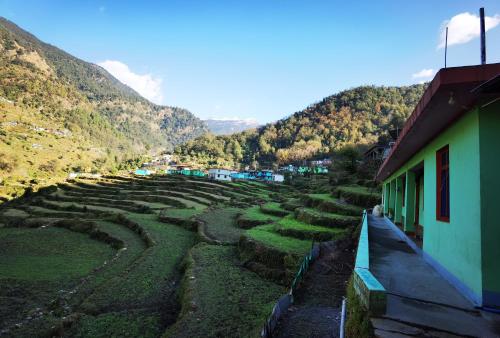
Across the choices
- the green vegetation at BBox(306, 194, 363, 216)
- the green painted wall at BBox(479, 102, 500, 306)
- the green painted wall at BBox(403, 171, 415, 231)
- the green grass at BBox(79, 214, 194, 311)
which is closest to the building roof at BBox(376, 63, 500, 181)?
the green painted wall at BBox(479, 102, 500, 306)

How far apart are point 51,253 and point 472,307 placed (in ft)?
60.1

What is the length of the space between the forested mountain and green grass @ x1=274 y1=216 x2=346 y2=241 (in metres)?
72.3

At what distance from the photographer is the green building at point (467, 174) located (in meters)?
3.96

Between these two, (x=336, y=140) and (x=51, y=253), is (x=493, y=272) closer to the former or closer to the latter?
(x=51, y=253)

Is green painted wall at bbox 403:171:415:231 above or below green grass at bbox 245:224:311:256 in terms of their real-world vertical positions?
above

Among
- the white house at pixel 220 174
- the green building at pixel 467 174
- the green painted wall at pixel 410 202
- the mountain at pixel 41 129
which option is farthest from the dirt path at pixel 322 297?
the white house at pixel 220 174

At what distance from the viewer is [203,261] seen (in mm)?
12586

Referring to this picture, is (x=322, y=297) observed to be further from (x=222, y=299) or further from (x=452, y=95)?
(x=452, y=95)

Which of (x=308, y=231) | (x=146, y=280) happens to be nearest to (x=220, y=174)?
(x=308, y=231)

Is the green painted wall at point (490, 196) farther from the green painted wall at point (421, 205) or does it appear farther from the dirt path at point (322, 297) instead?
the green painted wall at point (421, 205)

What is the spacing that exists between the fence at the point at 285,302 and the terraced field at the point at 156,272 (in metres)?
0.32

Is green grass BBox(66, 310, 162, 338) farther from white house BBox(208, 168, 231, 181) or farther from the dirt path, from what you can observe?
white house BBox(208, 168, 231, 181)

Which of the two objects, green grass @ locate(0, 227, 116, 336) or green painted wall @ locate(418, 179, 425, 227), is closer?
green painted wall @ locate(418, 179, 425, 227)

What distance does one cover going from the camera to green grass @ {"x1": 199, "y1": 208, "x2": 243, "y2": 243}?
1716cm
